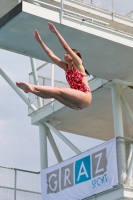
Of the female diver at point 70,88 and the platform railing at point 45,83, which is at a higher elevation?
the platform railing at point 45,83

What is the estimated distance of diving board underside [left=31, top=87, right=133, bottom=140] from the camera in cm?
2838

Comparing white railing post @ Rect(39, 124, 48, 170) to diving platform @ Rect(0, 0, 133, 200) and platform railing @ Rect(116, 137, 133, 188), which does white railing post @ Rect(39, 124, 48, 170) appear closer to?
diving platform @ Rect(0, 0, 133, 200)

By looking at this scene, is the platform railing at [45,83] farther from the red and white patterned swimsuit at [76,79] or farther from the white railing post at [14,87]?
the red and white patterned swimsuit at [76,79]

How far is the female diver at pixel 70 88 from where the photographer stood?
12.9 meters

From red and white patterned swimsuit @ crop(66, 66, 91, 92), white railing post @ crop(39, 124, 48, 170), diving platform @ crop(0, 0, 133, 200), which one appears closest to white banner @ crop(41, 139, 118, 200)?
diving platform @ crop(0, 0, 133, 200)

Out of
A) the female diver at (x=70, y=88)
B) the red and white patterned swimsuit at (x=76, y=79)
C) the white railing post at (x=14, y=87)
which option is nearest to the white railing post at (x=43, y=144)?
the white railing post at (x=14, y=87)

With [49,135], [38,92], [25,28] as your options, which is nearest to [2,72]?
[49,135]

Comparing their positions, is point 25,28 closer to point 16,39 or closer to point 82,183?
point 16,39

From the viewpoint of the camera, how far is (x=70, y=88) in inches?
537

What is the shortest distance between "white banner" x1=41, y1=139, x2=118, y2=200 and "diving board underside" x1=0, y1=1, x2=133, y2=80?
3.09 m

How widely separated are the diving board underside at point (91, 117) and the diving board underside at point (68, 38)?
3180 millimetres

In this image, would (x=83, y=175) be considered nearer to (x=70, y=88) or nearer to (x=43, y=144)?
(x=43, y=144)

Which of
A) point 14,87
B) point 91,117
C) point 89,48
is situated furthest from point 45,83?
point 89,48

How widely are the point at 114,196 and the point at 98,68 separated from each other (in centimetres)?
490
